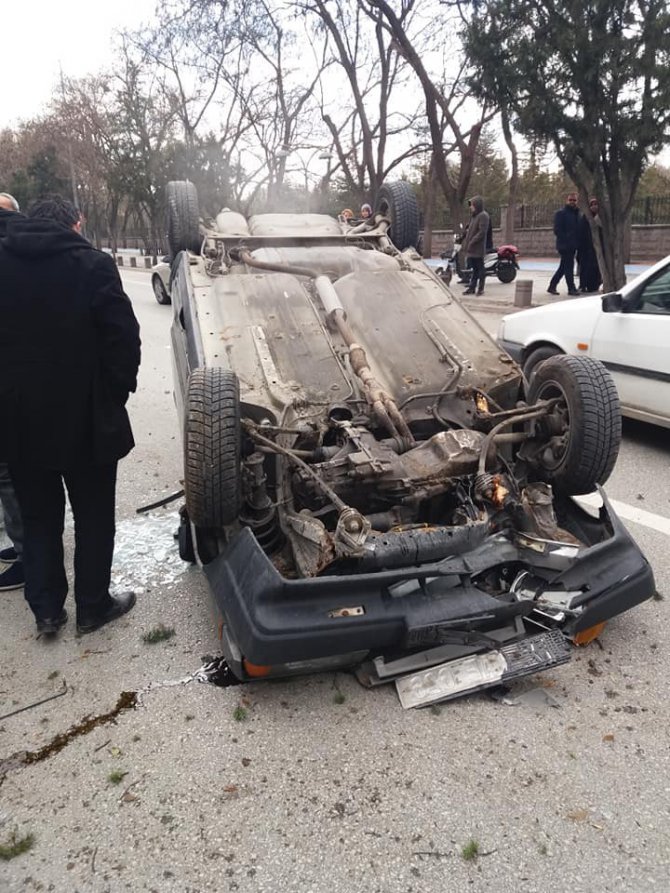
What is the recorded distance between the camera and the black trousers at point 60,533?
3.18 m

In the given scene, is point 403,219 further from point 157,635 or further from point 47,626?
point 47,626

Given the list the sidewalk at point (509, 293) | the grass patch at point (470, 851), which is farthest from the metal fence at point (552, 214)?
the grass patch at point (470, 851)

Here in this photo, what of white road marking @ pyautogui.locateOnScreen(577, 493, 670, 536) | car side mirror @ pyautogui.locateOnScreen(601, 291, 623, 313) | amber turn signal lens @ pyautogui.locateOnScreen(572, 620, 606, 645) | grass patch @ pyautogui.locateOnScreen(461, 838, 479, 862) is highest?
car side mirror @ pyautogui.locateOnScreen(601, 291, 623, 313)

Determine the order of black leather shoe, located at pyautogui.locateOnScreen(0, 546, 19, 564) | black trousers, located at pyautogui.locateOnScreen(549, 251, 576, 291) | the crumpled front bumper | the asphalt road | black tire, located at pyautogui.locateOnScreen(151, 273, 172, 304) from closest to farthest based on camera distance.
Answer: the asphalt road
the crumpled front bumper
black leather shoe, located at pyautogui.locateOnScreen(0, 546, 19, 564)
black trousers, located at pyautogui.locateOnScreen(549, 251, 576, 291)
black tire, located at pyautogui.locateOnScreen(151, 273, 172, 304)

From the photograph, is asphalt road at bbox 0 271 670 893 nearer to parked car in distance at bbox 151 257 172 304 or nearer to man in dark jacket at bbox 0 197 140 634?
man in dark jacket at bbox 0 197 140 634

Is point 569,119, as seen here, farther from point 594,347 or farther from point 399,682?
point 399,682

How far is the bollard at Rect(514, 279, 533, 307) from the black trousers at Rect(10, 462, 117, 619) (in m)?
10.9

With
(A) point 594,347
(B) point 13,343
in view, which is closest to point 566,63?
(A) point 594,347

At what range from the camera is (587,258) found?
529 inches

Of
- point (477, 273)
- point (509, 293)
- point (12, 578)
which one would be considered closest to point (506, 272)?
point (509, 293)

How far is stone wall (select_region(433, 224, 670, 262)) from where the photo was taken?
67.3 feet

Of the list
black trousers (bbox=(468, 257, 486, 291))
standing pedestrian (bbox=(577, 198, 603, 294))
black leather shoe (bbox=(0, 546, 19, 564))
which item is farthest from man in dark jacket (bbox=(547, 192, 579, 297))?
black leather shoe (bbox=(0, 546, 19, 564))

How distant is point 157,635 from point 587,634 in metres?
1.99

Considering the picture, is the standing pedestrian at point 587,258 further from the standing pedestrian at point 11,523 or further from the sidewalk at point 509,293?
the standing pedestrian at point 11,523
